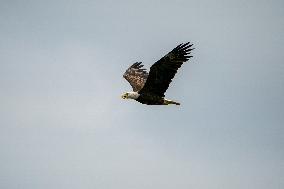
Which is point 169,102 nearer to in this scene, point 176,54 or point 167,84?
point 167,84

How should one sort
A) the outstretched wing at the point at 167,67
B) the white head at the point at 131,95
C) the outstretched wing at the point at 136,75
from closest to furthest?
the outstretched wing at the point at 167,67 < the white head at the point at 131,95 < the outstretched wing at the point at 136,75

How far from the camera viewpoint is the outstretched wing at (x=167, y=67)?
21.1 meters

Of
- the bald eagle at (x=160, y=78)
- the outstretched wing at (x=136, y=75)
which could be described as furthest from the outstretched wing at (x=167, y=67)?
the outstretched wing at (x=136, y=75)

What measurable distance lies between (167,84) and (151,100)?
130 centimetres

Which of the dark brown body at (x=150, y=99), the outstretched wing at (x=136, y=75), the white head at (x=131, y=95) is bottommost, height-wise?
the dark brown body at (x=150, y=99)

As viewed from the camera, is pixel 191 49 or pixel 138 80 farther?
pixel 138 80

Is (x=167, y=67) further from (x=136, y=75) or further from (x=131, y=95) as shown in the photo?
(x=136, y=75)

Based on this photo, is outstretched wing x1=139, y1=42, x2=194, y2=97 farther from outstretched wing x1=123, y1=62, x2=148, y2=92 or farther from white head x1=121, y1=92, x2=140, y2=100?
outstretched wing x1=123, y1=62, x2=148, y2=92

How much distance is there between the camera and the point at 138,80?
2594 centimetres

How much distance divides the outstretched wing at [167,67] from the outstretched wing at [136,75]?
126 inches

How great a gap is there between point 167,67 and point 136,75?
17.6 ft

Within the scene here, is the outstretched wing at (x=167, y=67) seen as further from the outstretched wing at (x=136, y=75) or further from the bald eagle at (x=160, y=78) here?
the outstretched wing at (x=136, y=75)

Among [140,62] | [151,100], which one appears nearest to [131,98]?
[151,100]

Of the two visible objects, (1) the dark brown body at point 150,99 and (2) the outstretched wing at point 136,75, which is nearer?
(1) the dark brown body at point 150,99
